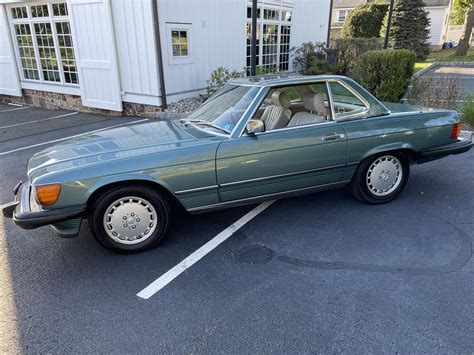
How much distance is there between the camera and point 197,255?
342 centimetres

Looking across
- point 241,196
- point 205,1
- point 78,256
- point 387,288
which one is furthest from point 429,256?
point 205,1

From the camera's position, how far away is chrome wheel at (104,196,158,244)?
332 cm

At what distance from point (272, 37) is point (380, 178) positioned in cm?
1068

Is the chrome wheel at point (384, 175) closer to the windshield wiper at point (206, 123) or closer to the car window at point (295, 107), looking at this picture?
the car window at point (295, 107)

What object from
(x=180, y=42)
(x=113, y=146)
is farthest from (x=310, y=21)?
(x=113, y=146)

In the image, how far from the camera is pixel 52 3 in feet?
34.4

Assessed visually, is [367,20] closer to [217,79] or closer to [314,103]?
[217,79]

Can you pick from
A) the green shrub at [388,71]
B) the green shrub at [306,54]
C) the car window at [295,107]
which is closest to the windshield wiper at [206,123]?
the car window at [295,107]

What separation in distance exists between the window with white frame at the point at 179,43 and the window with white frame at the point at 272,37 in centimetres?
307

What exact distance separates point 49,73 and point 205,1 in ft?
18.5

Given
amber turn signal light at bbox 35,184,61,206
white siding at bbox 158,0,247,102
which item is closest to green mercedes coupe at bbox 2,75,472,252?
amber turn signal light at bbox 35,184,61,206

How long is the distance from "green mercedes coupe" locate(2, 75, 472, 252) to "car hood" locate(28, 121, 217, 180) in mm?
13

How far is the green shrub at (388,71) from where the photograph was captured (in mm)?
7535

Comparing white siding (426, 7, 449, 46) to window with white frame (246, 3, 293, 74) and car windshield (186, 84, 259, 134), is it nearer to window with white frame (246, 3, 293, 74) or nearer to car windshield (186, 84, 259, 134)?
window with white frame (246, 3, 293, 74)
